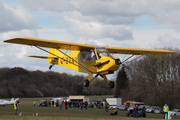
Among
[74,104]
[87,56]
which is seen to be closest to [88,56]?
[87,56]

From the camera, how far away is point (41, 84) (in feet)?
254

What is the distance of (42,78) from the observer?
3091 inches

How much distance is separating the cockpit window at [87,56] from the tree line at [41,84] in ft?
159

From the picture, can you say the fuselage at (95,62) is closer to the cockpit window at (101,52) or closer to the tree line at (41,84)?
the cockpit window at (101,52)

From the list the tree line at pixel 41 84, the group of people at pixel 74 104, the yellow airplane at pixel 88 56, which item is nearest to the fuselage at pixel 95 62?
the yellow airplane at pixel 88 56

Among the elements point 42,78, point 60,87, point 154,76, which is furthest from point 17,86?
point 154,76

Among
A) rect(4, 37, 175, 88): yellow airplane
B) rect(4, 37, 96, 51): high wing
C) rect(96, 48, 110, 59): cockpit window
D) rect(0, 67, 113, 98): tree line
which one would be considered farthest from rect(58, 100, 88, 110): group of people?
rect(0, 67, 113, 98): tree line

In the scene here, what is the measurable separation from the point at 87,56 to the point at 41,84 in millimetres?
56510

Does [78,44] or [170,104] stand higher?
[78,44]

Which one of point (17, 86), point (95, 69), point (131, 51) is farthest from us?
point (17, 86)

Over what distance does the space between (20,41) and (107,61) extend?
7454mm

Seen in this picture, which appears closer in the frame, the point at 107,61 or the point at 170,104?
the point at 107,61

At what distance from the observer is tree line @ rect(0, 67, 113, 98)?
70.1 metres

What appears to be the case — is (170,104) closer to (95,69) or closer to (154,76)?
(154,76)
